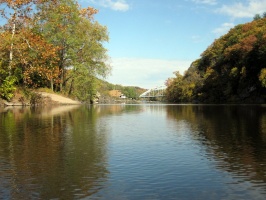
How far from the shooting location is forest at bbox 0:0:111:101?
39688mm

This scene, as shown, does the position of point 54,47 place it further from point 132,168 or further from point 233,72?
point 233,72

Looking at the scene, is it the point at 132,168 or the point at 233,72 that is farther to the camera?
the point at 233,72

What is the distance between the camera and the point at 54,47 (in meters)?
44.6

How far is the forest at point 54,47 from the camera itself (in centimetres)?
3969

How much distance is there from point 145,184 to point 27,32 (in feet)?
127

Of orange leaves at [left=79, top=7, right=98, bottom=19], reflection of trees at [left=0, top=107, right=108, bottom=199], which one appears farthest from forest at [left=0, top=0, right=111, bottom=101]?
reflection of trees at [left=0, top=107, right=108, bottom=199]

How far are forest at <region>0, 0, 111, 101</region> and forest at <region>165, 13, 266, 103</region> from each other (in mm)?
32733

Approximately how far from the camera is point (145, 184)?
646 cm

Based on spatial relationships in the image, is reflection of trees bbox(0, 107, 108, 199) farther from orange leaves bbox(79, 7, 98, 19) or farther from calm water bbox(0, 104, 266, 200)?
orange leaves bbox(79, 7, 98, 19)

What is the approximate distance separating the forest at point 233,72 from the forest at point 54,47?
32.7 metres

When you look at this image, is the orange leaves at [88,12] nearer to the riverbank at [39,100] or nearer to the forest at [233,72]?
the riverbank at [39,100]

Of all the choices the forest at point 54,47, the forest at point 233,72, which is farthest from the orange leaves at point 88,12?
the forest at point 233,72

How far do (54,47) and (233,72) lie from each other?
164 ft

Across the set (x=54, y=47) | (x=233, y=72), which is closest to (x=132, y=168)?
(x=54, y=47)
